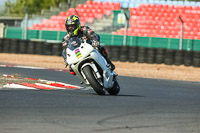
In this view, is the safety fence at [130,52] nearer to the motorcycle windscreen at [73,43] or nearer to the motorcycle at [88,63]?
the motorcycle at [88,63]

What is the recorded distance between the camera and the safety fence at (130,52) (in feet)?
73.9

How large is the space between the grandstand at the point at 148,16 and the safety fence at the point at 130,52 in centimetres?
280

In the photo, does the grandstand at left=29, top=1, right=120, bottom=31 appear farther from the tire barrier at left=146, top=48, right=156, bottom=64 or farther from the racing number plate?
the racing number plate

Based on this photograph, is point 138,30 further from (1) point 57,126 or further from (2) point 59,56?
(1) point 57,126

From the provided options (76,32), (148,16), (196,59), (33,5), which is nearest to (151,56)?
(196,59)

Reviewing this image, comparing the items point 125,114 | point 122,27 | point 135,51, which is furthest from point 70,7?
point 125,114

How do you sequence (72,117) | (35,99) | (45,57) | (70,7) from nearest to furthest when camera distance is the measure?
(72,117)
(35,99)
(45,57)
(70,7)

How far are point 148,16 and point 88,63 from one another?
21.8 meters

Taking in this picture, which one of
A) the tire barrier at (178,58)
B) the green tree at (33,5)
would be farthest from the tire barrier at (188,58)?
the green tree at (33,5)

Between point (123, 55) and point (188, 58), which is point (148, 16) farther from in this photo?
point (188, 58)

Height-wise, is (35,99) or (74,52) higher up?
(74,52)

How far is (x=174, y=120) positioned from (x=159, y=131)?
0.92 metres

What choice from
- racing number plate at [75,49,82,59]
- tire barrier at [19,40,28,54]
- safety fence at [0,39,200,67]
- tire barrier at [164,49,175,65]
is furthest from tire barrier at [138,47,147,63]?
racing number plate at [75,49,82,59]

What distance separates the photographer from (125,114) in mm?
6477
